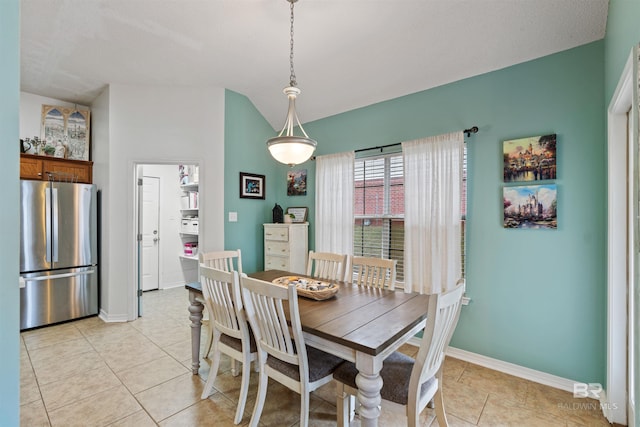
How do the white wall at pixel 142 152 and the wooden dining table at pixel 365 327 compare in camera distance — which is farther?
the white wall at pixel 142 152

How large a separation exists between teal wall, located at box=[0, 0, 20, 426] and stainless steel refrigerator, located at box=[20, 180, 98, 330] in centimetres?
359

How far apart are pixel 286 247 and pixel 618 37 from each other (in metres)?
3.39

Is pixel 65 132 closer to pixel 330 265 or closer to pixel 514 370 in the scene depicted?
pixel 330 265

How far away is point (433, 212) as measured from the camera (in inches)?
114

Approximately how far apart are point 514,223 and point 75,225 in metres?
4.87

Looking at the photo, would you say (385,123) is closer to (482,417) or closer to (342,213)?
(342,213)

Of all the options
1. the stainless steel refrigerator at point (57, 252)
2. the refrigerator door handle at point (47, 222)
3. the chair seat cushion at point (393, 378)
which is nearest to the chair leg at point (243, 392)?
the chair seat cushion at point (393, 378)

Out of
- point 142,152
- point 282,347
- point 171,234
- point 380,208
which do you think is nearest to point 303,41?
point 380,208

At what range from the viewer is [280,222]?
419 cm

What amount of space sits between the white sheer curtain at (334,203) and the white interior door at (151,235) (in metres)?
3.07

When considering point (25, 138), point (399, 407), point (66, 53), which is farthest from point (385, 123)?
point (25, 138)

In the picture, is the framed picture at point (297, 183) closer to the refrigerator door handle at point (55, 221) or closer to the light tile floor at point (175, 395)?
the light tile floor at point (175, 395)

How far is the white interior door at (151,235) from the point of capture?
499 cm

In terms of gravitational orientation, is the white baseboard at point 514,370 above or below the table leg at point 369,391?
below
